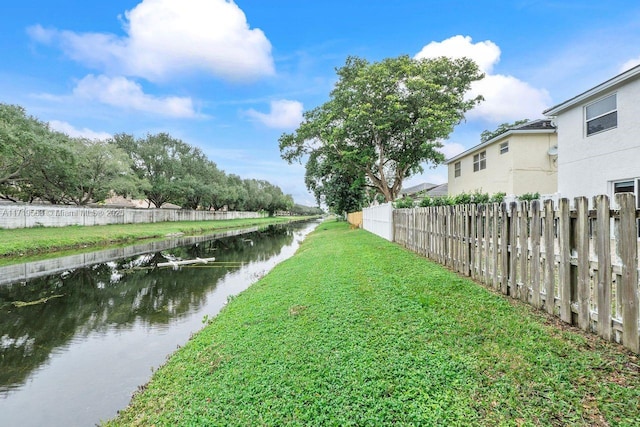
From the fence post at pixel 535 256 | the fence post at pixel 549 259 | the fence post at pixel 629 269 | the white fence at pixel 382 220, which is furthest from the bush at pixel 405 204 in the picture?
the fence post at pixel 629 269

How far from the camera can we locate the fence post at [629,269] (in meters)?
2.95

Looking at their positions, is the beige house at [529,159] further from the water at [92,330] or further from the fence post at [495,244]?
the water at [92,330]

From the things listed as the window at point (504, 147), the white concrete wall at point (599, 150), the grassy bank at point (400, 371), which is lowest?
the grassy bank at point (400, 371)

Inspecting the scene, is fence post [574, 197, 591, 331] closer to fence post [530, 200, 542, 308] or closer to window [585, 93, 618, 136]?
fence post [530, 200, 542, 308]

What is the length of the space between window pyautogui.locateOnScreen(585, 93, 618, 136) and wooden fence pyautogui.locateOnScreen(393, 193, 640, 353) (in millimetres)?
7583

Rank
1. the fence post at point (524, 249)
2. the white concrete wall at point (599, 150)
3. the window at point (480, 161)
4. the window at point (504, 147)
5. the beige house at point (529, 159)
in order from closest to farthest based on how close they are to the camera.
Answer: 1. the fence post at point (524, 249)
2. the white concrete wall at point (599, 150)
3. the beige house at point (529, 159)
4. the window at point (504, 147)
5. the window at point (480, 161)

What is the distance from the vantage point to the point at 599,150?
10.4 meters

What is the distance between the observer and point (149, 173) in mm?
42812

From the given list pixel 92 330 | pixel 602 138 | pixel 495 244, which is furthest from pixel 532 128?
pixel 92 330

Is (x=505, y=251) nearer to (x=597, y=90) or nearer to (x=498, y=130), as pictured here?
(x=597, y=90)

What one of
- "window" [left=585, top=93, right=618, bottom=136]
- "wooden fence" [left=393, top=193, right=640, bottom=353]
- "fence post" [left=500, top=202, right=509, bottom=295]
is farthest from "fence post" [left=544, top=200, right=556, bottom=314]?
"window" [left=585, top=93, right=618, bottom=136]

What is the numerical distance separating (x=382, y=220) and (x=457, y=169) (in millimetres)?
8319

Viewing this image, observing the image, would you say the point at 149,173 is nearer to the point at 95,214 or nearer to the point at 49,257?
the point at 95,214

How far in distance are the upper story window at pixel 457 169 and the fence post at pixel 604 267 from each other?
1842cm
